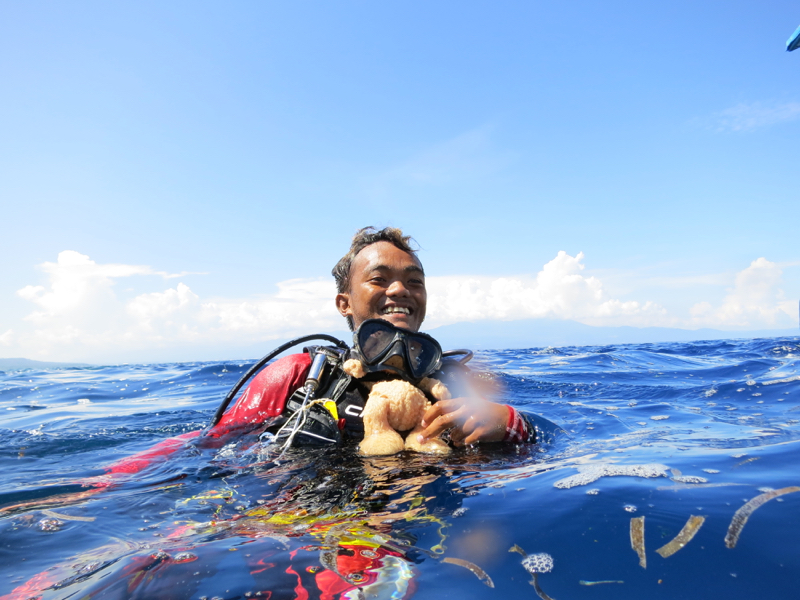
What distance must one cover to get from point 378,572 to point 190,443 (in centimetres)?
238

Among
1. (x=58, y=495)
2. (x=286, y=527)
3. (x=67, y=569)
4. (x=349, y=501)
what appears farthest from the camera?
(x=58, y=495)

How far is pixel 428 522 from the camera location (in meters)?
1.67

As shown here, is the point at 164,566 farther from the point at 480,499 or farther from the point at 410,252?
the point at 410,252

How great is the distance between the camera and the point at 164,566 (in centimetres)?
140

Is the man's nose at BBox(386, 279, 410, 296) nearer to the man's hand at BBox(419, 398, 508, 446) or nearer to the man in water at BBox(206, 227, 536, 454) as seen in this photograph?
the man in water at BBox(206, 227, 536, 454)

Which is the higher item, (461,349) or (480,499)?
(461,349)

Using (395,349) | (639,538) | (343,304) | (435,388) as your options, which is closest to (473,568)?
(639,538)

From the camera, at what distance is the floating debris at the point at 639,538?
51.4 inches

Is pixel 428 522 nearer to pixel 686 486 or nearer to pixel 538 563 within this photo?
pixel 538 563

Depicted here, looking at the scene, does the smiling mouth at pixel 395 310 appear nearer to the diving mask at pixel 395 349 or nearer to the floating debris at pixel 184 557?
the diving mask at pixel 395 349

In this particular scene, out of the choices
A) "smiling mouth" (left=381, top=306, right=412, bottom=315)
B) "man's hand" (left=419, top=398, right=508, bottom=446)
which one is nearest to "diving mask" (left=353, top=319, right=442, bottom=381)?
"smiling mouth" (left=381, top=306, right=412, bottom=315)

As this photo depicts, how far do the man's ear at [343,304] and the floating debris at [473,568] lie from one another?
8.49ft

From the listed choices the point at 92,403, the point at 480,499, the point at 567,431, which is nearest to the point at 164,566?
the point at 480,499

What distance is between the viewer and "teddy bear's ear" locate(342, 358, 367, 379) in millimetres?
2980
